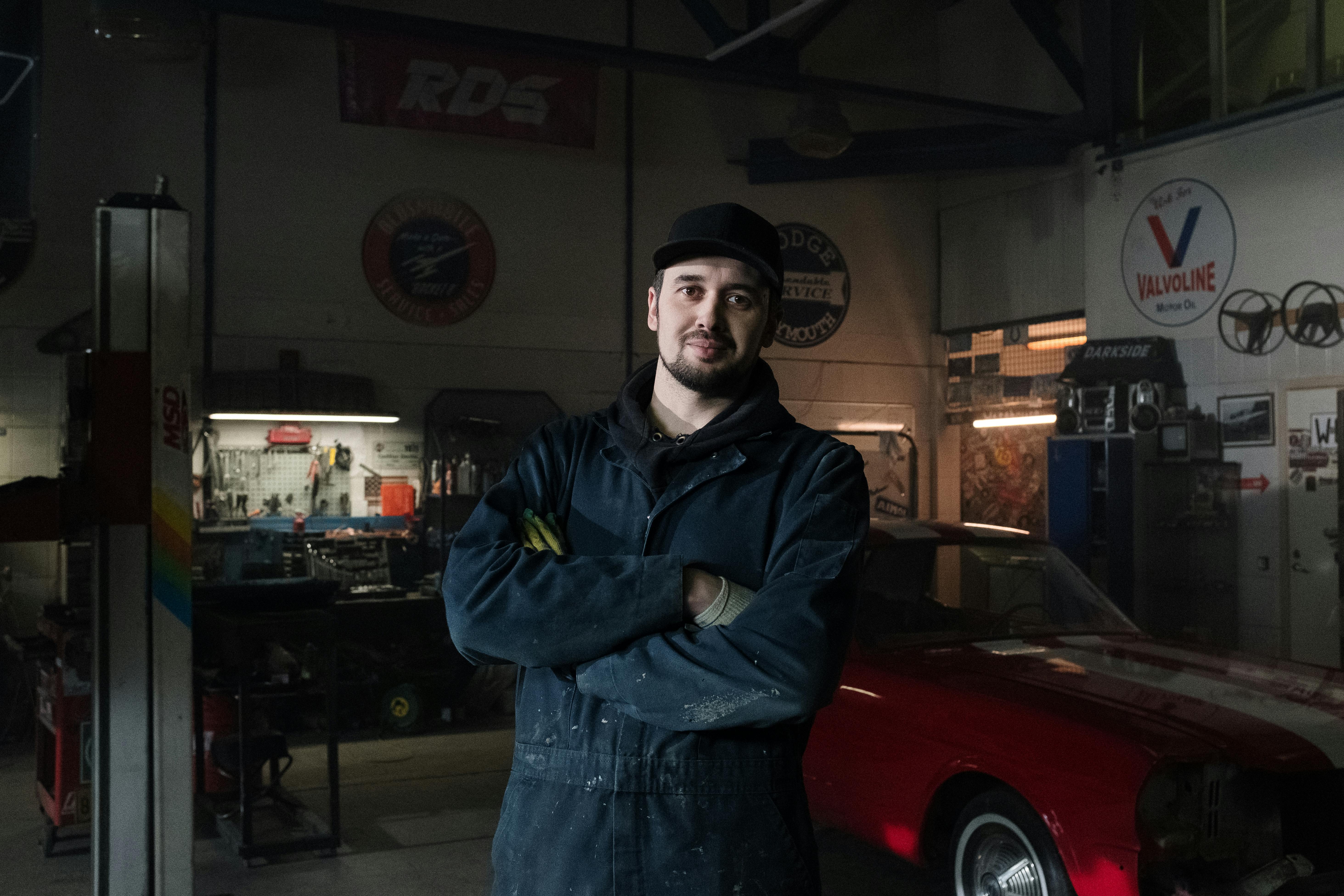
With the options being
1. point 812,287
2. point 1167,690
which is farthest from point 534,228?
point 1167,690

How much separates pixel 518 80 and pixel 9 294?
4118 mm

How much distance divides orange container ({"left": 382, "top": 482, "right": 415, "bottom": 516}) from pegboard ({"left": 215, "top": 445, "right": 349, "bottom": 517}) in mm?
281

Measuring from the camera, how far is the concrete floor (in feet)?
14.7

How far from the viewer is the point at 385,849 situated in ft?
16.3

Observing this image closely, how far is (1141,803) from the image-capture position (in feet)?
9.71

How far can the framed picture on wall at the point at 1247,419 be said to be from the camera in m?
7.74

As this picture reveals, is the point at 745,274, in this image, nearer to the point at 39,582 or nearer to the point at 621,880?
the point at 621,880

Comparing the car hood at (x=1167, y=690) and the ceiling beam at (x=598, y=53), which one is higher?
the ceiling beam at (x=598, y=53)

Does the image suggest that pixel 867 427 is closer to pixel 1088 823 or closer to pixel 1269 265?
pixel 1269 265

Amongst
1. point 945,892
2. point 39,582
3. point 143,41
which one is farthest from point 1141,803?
point 39,582

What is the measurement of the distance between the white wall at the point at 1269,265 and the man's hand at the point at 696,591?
6902 mm

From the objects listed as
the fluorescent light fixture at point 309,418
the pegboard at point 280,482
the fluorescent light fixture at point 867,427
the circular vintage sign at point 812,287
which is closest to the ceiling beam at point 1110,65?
the circular vintage sign at point 812,287

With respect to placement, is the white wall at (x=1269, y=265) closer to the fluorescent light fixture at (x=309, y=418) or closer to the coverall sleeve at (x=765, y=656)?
the fluorescent light fixture at (x=309, y=418)

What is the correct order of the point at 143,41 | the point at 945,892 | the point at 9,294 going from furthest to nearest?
the point at 9,294 → the point at 143,41 → the point at 945,892
